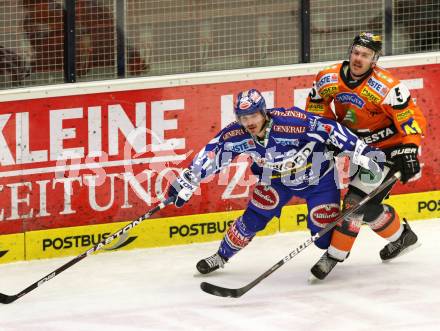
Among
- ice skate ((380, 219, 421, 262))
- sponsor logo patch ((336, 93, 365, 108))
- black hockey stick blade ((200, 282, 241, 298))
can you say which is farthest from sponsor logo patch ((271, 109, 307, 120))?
ice skate ((380, 219, 421, 262))

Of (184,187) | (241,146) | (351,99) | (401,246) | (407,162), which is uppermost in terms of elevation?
(351,99)

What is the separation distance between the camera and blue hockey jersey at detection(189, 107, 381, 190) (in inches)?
273

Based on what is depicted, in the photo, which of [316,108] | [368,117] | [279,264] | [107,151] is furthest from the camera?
[107,151]

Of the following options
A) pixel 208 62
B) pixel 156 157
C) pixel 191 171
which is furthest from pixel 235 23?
pixel 191 171

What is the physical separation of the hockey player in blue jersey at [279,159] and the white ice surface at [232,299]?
0.35 meters

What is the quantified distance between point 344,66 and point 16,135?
1972 mm

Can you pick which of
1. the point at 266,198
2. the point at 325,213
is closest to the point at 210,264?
the point at 266,198

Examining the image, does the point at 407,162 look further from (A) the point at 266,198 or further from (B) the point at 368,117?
(A) the point at 266,198

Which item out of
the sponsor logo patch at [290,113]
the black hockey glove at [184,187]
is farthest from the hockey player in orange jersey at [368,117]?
the black hockey glove at [184,187]

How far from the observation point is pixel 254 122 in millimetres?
6812

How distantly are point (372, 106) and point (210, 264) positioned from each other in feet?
4.17

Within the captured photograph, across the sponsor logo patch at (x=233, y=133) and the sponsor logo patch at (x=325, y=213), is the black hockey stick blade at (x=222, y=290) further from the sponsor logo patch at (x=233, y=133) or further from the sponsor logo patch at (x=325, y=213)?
the sponsor logo patch at (x=233, y=133)

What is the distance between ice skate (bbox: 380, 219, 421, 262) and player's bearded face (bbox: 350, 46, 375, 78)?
3.37 feet

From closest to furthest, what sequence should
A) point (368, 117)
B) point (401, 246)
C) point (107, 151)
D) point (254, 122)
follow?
1. point (254, 122)
2. point (368, 117)
3. point (401, 246)
4. point (107, 151)
